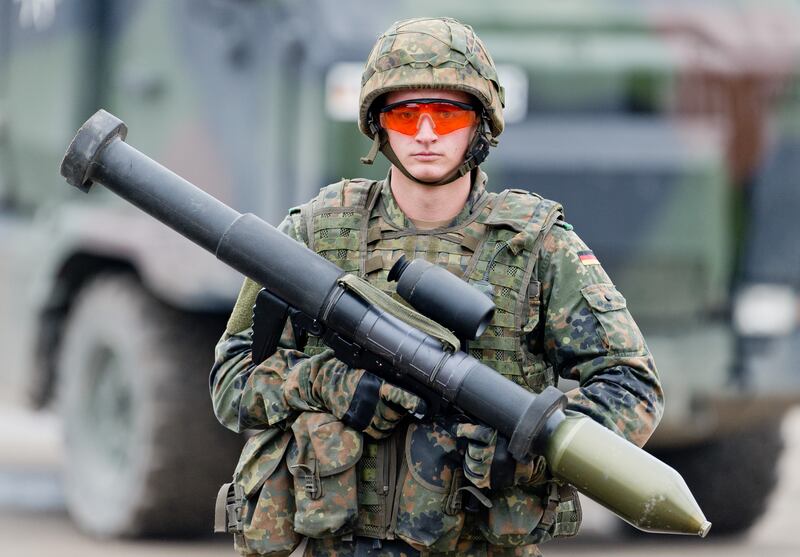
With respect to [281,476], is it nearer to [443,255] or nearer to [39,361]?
[443,255]

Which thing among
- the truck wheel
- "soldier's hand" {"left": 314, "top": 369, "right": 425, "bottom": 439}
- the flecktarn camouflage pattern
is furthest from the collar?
the truck wheel

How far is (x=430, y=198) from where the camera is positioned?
11.8 feet

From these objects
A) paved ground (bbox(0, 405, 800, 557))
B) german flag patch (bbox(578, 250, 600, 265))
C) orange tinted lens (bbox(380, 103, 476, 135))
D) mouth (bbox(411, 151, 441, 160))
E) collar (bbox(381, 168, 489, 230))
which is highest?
orange tinted lens (bbox(380, 103, 476, 135))

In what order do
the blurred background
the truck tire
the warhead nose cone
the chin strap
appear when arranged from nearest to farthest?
the warhead nose cone → the chin strap → the blurred background → the truck tire

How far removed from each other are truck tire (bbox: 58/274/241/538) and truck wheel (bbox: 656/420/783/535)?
6.91 feet

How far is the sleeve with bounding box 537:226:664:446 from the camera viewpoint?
340 cm

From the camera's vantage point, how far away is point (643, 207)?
6.96 m

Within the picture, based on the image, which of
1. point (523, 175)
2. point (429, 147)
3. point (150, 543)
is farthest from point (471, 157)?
point (150, 543)

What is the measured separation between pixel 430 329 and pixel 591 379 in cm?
32

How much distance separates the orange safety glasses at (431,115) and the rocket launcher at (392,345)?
0.97 feet

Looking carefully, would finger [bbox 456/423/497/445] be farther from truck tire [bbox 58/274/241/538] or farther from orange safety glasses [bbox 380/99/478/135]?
truck tire [bbox 58/274/241/538]

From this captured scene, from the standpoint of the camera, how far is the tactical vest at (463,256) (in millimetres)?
3508

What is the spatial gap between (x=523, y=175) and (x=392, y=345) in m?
3.64

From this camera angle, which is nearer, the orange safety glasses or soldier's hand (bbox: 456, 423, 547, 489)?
soldier's hand (bbox: 456, 423, 547, 489)
